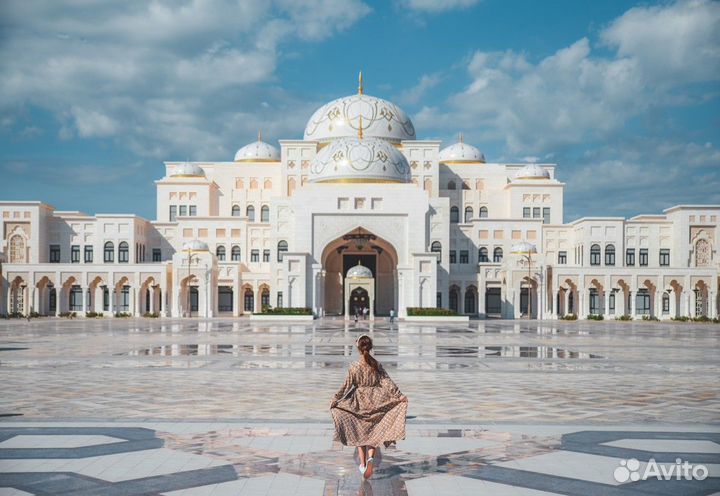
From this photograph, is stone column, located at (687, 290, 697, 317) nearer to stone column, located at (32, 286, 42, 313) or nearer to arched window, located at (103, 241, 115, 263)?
arched window, located at (103, 241, 115, 263)

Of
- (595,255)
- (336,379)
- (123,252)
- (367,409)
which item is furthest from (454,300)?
(367,409)

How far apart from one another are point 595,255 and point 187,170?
33893 millimetres

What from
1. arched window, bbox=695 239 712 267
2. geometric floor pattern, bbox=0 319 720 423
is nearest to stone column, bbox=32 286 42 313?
geometric floor pattern, bbox=0 319 720 423

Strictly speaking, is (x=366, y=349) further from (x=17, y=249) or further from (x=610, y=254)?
(x=17, y=249)

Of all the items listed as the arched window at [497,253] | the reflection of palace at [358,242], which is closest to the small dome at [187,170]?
the reflection of palace at [358,242]

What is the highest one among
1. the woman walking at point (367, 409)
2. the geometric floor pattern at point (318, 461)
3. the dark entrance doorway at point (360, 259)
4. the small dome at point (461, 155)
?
the small dome at point (461, 155)

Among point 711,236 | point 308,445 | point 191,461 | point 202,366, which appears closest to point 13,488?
point 191,461

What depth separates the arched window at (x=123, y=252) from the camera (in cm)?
Result: 6053

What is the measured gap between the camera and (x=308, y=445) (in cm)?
891

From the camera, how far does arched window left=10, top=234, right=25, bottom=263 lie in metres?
59.8

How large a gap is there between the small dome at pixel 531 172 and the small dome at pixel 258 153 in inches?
827

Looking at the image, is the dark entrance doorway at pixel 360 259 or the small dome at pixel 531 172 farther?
the small dome at pixel 531 172

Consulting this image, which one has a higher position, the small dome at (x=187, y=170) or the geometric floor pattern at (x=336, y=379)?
the small dome at (x=187, y=170)

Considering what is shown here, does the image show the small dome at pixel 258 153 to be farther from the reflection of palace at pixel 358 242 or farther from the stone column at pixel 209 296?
the stone column at pixel 209 296
